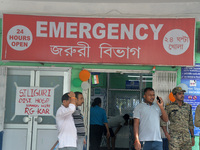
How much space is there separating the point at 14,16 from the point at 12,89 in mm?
1729

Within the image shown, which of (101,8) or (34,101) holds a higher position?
(101,8)

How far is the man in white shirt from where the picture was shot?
4648 mm

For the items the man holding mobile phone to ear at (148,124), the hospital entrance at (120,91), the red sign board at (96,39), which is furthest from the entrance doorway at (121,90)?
the man holding mobile phone to ear at (148,124)

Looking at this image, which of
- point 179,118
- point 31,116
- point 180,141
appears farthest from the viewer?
point 31,116

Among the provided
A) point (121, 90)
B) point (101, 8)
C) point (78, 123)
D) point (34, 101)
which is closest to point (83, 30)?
point (101, 8)

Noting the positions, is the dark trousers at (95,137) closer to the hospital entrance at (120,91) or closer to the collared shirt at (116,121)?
the collared shirt at (116,121)

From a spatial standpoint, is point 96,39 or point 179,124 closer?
point 179,124

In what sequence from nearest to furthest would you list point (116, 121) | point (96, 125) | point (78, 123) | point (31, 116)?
point (78, 123) → point (31, 116) → point (96, 125) → point (116, 121)

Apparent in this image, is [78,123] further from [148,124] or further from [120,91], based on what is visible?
[120,91]

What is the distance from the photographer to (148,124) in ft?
16.0

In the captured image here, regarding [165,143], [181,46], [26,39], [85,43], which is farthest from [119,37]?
[165,143]

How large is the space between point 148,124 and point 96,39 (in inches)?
105

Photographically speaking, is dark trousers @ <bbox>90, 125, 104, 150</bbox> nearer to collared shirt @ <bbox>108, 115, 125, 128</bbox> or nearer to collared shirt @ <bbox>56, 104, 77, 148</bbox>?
collared shirt @ <bbox>108, 115, 125, 128</bbox>

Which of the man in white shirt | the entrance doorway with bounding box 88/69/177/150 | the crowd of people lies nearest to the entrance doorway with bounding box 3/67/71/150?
the crowd of people
